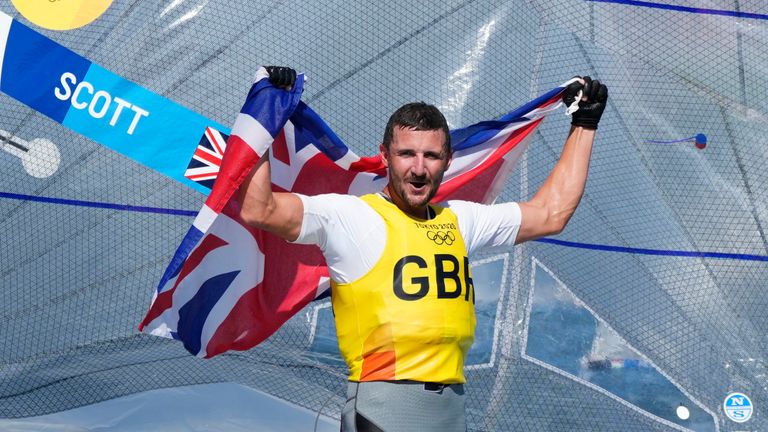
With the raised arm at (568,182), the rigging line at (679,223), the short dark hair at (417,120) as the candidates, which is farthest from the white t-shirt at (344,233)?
the rigging line at (679,223)

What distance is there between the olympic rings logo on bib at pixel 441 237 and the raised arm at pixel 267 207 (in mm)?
338

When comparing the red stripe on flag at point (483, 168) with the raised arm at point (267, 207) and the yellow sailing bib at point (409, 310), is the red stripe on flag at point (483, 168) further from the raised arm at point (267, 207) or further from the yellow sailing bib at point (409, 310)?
the raised arm at point (267, 207)

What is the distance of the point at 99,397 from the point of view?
15.0 ft

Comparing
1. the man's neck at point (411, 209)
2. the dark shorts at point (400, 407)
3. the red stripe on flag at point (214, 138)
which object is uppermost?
the red stripe on flag at point (214, 138)

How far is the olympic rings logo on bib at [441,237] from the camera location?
271cm

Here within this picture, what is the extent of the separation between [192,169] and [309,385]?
1.09m

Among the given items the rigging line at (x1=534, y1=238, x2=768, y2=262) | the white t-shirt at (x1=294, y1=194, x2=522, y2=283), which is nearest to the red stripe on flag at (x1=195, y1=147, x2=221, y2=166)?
the rigging line at (x1=534, y1=238, x2=768, y2=262)

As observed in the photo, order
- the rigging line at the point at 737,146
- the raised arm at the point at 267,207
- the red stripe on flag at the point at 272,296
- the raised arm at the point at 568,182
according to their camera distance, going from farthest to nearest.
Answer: the rigging line at the point at 737,146 → the red stripe on flag at the point at 272,296 → the raised arm at the point at 568,182 → the raised arm at the point at 267,207

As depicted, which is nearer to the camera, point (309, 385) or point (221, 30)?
point (309, 385)

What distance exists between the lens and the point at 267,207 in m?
2.57

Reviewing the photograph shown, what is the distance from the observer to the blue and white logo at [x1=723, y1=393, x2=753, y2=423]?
470cm

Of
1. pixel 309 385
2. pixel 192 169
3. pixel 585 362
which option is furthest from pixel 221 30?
pixel 585 362

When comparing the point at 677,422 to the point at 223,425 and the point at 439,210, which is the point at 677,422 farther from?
the point at 439,210

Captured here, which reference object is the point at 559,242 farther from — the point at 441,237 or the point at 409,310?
the point at 409,310
